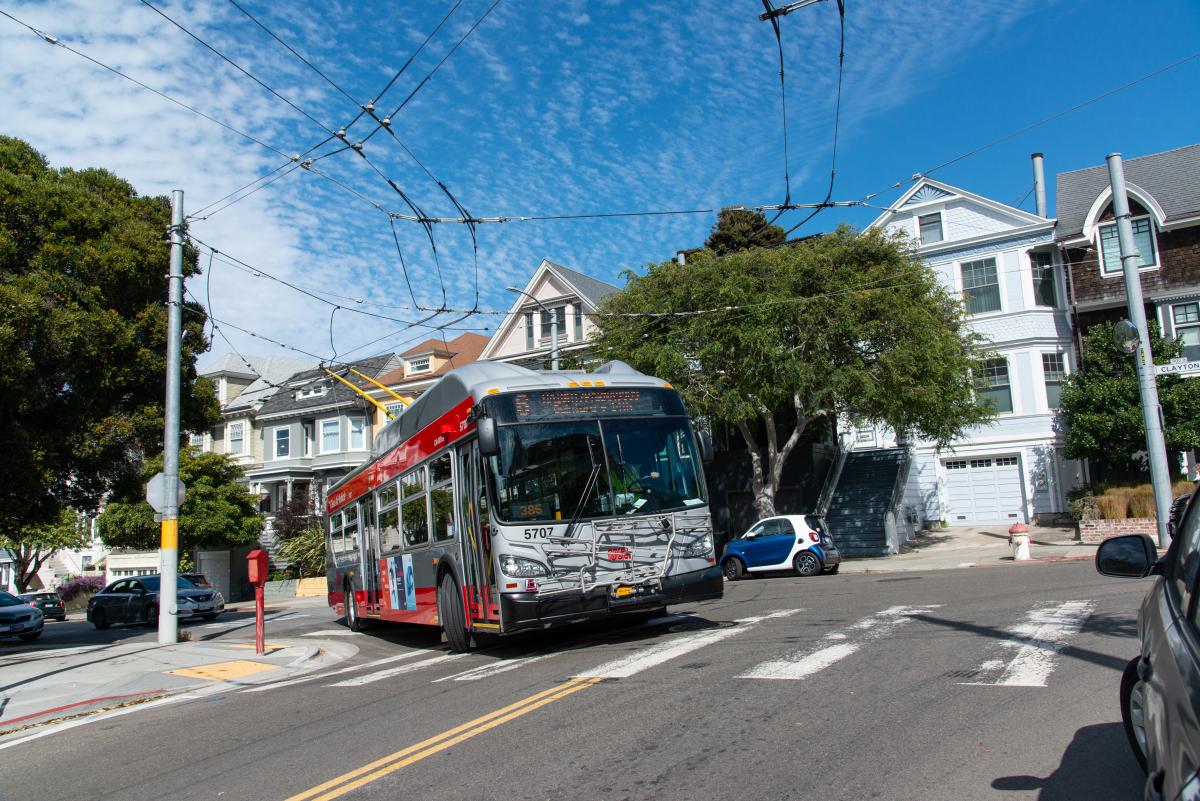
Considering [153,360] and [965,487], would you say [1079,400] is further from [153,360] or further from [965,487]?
[153,360]

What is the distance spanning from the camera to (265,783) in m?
6.05

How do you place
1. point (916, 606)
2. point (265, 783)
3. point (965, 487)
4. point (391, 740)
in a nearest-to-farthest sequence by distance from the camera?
point (265, 783), point (391, 740), point (916, 606), point (965, 487)

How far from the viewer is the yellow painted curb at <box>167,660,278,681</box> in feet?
40.4

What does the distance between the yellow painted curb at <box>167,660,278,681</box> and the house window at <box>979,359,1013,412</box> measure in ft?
84.0

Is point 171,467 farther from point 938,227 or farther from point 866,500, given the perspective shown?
point 938,227

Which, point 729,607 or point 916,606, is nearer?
point 916,606

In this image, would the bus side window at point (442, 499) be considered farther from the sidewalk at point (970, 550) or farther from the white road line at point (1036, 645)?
the sidewalk at point (970, 550)

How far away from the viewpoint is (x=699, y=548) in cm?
1055

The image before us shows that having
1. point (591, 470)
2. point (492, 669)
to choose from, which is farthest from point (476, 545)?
point (591, 470)

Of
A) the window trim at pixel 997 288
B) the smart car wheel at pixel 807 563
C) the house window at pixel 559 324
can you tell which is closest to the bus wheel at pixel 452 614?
the smart car wheel at pixel 807 563

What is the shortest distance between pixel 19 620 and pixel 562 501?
1741 centimetres

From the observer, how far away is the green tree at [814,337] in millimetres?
22688

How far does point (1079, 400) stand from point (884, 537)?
7.18 meters

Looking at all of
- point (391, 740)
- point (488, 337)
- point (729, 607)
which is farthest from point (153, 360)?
point (488, 337)
